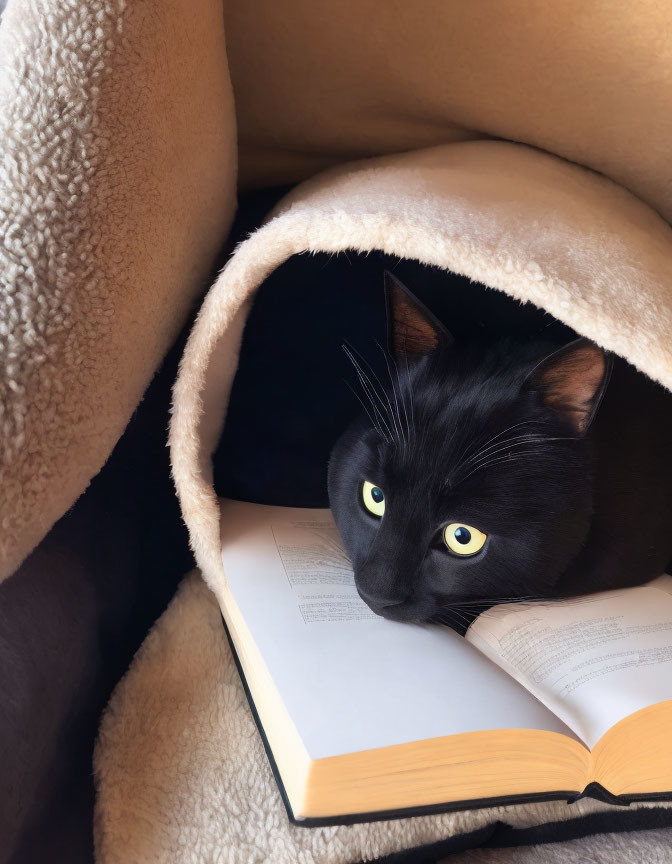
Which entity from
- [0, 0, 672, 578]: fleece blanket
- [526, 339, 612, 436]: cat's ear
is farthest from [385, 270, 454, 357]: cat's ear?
[0, 0, 672, 578]: fleece blanket

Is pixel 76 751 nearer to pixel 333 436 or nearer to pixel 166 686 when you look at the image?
pixel 166 686

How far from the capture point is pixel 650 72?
31.8 inches

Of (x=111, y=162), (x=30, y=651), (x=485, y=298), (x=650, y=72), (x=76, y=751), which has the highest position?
(x=650, y=72)

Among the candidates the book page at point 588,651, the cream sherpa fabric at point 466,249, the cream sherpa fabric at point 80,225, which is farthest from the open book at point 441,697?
the cream sherpa fabric at point 80,225

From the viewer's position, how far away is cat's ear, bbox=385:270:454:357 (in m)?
0.72

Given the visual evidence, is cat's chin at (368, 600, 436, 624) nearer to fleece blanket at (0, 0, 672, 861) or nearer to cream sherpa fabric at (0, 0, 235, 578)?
fleece blanket at (0, 0, 672, 861)

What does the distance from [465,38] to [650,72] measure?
0.22m

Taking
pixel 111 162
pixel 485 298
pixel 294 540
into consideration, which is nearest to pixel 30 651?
pixel 294 540

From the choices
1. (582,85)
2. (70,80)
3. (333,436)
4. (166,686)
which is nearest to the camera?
(70,80)

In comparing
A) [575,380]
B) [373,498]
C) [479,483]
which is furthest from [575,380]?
[373,498]

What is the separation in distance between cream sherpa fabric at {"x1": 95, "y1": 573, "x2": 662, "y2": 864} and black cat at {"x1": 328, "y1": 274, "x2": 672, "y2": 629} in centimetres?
19

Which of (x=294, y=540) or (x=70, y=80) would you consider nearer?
(x=70, y=80)

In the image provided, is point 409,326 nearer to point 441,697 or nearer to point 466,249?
point 466,249

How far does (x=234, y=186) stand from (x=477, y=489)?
50 cm
